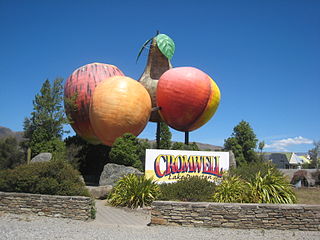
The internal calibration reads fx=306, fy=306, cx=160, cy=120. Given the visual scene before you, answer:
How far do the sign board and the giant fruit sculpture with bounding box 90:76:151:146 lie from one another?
4868 mm

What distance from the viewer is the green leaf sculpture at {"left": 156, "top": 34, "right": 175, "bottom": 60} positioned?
73.8 ft

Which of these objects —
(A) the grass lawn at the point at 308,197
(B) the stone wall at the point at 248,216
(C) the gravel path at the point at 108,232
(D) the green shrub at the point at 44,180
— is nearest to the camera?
(C) the gravel path at the point at 108,232

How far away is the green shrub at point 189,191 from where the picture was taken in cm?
1003

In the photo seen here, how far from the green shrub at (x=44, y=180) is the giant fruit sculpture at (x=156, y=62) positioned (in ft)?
44.4

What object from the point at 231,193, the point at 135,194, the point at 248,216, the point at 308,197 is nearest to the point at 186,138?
the point at 308,197

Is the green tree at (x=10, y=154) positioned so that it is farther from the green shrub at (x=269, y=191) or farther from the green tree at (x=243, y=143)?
the green tree at (x=243, y=143)

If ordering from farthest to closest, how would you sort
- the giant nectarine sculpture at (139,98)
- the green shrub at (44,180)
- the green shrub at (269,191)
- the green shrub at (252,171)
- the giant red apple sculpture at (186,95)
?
the giant red apple sculpture at (186,95), the giant nectarine sculpture at (139,98), the green shrub at (252,171), the green shrub at (269,191), the green shrub at (44,180)

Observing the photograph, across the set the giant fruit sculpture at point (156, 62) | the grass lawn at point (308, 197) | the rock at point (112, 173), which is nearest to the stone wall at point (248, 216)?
the grass lawn at point (308, 197)

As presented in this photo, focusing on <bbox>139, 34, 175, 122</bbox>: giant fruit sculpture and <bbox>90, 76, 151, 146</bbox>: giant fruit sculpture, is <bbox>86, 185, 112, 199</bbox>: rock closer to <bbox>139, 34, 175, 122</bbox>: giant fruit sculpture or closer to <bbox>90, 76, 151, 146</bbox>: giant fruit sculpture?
<bbox>90, 76, 151, 146</bbox>: giant fruit sculpture

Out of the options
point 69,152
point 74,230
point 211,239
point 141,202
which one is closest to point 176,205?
point 211,239

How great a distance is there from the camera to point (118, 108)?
58.9 ft

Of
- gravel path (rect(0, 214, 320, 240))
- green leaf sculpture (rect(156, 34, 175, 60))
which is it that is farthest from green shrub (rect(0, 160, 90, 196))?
green leaf sculpture (rect(156, 34, 175, 60))

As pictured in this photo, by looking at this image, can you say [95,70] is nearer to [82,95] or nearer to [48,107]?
[82,95]

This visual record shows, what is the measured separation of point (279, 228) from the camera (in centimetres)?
789
